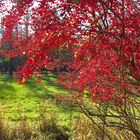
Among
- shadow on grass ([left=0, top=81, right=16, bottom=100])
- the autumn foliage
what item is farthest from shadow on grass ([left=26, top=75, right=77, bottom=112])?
the autumn foliage

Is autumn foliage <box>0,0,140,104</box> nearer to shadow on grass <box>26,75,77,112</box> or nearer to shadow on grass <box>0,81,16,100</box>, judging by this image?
shadow on grass <box>26,75,77,112</box>

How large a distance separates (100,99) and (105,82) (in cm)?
40

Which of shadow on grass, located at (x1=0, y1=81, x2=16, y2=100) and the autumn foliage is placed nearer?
the autumn foliage

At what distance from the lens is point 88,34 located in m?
3.80

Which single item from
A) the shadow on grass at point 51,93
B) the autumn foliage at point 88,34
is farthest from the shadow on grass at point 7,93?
the autumn foliage at point 88,34

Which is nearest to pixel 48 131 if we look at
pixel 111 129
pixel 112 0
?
pixel 111 129

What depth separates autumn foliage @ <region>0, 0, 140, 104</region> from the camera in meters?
3.70

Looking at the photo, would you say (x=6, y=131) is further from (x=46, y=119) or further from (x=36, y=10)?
(x=36, y=10)

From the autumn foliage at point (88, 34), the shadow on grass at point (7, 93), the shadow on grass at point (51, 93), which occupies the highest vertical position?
the autumn foliage at point (88, 34)

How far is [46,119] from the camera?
29.6 ft

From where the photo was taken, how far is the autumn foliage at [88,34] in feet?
12.1

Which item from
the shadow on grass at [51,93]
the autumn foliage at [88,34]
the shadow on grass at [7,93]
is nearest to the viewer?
the autumn foliage at [88,34]

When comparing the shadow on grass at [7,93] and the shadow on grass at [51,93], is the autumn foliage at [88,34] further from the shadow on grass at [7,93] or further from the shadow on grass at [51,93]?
the shadow on grass at [7,93]

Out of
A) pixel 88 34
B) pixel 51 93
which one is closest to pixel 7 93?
pixel 51 93
